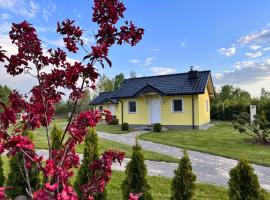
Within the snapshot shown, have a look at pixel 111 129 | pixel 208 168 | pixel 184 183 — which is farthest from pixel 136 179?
pixel 111 129

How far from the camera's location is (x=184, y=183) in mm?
3992

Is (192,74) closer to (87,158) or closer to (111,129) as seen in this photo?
(111,129)

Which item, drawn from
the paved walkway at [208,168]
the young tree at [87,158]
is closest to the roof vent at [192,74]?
the paved walkway at [208,168]

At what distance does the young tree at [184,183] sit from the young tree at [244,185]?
1.76 ft

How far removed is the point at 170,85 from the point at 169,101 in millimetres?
1541

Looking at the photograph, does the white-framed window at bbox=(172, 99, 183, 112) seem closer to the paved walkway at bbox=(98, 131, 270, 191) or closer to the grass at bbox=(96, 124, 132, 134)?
the grass at bbox=(96, 124, 132, 134)

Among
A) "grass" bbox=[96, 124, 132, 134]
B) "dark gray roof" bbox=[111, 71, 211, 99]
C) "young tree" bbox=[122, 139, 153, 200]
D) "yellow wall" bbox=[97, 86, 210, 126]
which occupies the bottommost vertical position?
"grass" bbox=[96, 124, 132, 134]

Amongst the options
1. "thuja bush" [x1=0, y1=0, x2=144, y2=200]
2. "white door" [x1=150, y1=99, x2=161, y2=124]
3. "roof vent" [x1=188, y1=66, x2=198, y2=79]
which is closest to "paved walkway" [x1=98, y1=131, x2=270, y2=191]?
"thuja bush" [x1=0, y1=0, x2=144, y2=200]

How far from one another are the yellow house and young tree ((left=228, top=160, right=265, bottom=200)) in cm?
1752

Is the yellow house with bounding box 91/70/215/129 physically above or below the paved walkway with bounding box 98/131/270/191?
above

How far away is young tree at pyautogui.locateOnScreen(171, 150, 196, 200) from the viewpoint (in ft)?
13.1

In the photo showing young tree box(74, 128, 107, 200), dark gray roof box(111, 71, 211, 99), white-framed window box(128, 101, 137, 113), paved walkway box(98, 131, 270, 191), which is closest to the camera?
young tree box(74, 128, 107, 200)

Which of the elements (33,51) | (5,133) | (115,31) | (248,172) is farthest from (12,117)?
(248,172)

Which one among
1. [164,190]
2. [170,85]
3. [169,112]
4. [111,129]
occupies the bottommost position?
[164,190]
